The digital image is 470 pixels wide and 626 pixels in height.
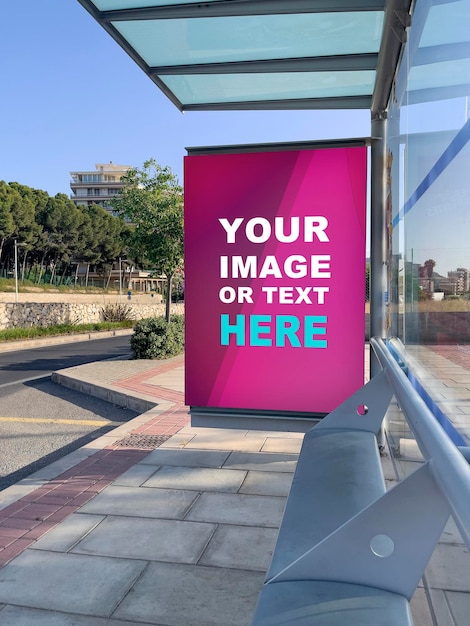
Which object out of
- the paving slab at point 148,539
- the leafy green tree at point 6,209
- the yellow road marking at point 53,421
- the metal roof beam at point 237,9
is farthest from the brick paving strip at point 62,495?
the leafy green tree at point 6,209

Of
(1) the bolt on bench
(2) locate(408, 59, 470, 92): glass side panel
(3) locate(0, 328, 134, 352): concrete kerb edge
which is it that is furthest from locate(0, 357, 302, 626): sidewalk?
(3) locate(0, 328, 134, 352): concrete kerb edge

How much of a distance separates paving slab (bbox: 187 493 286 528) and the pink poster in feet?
2.86

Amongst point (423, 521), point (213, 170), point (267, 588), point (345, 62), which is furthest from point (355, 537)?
point (345, 62)

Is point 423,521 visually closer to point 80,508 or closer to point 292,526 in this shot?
point 292,526

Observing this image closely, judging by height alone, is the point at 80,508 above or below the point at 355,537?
below

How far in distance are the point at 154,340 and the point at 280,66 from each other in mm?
9680

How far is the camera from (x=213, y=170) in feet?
15.6

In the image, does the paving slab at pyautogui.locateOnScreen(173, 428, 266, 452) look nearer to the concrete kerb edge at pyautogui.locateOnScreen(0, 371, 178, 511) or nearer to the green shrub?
the concrete kerb edge at pyautogui.locateOnScreen(0, 371, 178, 511)

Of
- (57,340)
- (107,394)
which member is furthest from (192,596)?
(57,340)

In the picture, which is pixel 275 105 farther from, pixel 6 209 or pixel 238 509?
pixel 6 209

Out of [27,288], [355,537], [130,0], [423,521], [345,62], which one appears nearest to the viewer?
[423,521]

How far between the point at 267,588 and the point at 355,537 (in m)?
0.36

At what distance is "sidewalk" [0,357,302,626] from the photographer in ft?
9.11

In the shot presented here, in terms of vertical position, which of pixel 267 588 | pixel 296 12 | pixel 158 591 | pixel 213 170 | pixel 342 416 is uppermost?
pixel 296 12
